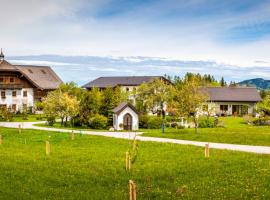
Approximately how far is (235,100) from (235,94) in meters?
2.55

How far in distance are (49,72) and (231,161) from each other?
80.9m

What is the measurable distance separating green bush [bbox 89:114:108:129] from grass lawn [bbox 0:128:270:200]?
25.8 metres

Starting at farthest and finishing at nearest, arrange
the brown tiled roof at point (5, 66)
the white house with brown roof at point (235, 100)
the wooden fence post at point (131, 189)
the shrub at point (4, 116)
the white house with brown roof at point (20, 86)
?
1. the white house with brown roof at point (235, 100)
2. the white house with brown roof at point (20, 86)
3. the brown tiled roof at point (5, 66)
4. the shrub at point (4, 116)
5. the wooden fence post at point (131, 189)

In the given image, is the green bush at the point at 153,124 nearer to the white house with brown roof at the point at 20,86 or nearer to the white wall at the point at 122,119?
the white wall at the point at 122,119

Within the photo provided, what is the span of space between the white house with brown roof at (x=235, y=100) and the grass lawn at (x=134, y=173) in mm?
61626

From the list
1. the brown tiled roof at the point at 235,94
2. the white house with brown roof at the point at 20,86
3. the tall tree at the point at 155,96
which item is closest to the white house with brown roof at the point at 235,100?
the brown tiled roof at the point at 235,94

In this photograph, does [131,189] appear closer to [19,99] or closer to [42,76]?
[19,99]

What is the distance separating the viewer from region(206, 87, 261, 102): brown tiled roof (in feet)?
305

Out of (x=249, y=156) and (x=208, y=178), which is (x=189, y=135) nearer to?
(x=249, y=156)

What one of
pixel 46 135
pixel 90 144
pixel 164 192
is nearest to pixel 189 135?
pixel 90 144

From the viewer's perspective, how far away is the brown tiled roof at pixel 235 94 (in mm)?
92825

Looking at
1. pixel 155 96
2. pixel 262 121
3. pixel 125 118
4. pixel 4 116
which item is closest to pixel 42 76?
pixel 155 96

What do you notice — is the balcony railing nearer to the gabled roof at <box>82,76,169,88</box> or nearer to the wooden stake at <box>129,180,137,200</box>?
the gabled roof at <box>82,76,169,88</box>

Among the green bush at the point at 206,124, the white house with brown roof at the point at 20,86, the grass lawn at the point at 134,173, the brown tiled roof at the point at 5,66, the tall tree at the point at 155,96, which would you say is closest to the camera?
the grass lawn at the point at 134,173
